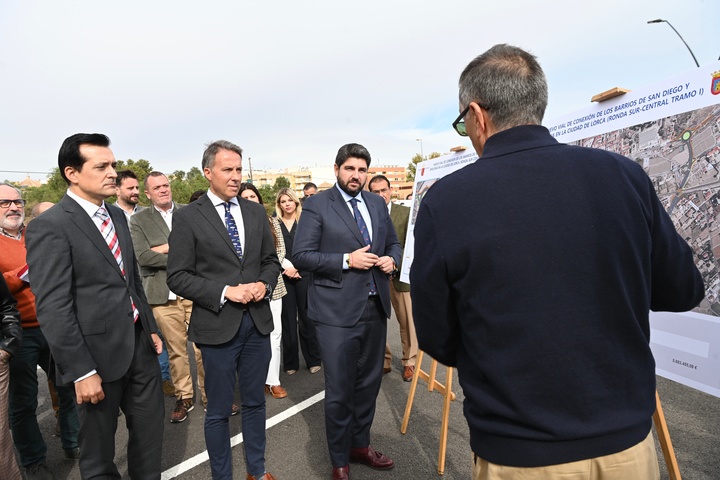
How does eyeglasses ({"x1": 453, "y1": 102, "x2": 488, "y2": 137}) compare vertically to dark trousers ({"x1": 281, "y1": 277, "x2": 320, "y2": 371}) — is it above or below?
above

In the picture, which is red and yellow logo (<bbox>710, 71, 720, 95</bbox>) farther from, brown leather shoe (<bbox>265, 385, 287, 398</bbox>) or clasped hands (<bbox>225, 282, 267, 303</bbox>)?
brown leather shoe (<bbox>265, 385, 287, 398</bbox>)

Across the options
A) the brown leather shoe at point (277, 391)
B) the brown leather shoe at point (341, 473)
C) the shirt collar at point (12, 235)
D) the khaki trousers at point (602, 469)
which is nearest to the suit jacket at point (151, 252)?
the shirt collar at point (12, 235)

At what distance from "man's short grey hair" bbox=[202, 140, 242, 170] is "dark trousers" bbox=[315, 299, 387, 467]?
4.20ft

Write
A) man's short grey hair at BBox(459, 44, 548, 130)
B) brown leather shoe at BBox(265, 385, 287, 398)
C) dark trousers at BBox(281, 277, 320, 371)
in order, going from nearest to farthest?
man's short grey hair at BBox(459, 44, 548, 130) → brown leather shoe at BBox(265, 385, 287, 398) → dark trousers at BBox(281, 277, 320, 371)

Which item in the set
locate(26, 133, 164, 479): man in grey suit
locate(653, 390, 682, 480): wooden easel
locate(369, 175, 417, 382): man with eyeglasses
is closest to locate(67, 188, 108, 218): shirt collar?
locate(26, 133, 164, 479): man in grey suit

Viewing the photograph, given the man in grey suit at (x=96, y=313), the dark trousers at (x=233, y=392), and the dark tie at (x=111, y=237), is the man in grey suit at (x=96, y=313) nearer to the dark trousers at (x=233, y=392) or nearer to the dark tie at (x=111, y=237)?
the dark tie at (x=111, y=237)

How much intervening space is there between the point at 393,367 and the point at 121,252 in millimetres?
3478

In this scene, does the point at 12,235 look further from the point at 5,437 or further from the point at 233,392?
the point at 233,392

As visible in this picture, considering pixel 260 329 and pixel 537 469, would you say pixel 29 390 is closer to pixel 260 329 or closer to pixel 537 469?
pixel 260 329

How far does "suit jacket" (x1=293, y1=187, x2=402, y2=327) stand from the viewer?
111 inches

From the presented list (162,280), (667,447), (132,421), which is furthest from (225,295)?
(667,447)

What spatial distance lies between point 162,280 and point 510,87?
12.0ft

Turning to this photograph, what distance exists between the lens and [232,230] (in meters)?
2.71

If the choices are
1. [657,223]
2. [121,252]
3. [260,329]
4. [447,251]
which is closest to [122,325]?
[121,252]
